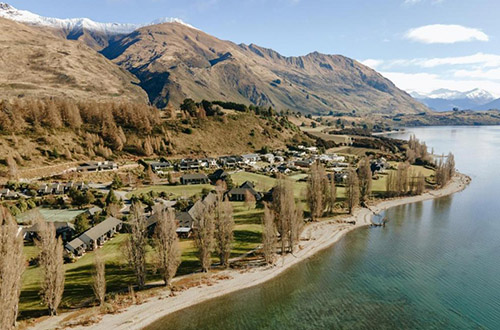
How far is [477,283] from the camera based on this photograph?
4353 centimetres

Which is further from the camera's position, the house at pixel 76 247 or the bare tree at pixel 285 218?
the bare tree at pixel 285 218

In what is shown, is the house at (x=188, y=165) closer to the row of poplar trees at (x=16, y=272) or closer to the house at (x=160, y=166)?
the house at (x=160, y=166)

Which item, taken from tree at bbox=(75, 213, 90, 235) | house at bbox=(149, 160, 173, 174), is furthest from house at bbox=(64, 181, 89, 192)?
tree at bbox=(75, 213, 90, 235)

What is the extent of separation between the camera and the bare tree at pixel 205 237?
42.7 meters

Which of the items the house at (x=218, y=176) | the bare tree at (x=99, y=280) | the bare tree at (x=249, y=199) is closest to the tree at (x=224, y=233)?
the bare tree at (x=99, y=280)

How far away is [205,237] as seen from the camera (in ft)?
139

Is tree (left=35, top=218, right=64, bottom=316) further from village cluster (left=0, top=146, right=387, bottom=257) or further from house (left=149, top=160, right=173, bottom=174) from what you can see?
house (left=149, top=160, right=173, bottom=174)

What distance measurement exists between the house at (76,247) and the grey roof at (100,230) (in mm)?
860

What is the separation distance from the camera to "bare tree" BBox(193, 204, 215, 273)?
42.7 m

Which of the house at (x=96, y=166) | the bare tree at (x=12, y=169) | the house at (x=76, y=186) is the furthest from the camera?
the house at (x=96, y=166)

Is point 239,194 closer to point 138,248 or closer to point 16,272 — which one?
point 138,248

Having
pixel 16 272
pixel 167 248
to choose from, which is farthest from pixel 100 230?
→ pixel 16 272

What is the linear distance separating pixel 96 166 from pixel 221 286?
7588 cm

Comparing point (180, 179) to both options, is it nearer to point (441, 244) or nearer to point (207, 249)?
point (207, 249)
